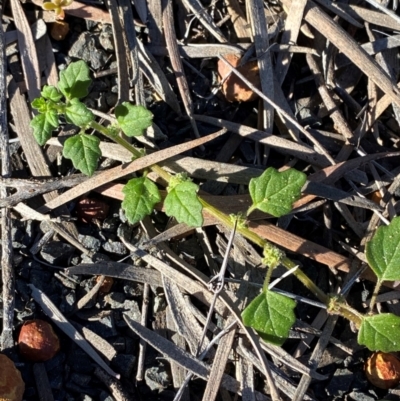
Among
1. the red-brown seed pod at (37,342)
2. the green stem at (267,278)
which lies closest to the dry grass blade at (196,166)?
the green stem at (267,278)

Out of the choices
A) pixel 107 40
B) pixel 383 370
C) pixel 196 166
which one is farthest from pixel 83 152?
pixel 383 370

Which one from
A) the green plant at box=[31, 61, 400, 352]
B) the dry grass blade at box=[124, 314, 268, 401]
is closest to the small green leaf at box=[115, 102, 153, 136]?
the green plant at box=[31, 61, 400, 352]

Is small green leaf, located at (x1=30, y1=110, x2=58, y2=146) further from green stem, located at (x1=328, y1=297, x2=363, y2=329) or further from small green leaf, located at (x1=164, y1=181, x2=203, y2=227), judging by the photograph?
green stem, located at (x1=328, y1=297, x2=363, y2=329)

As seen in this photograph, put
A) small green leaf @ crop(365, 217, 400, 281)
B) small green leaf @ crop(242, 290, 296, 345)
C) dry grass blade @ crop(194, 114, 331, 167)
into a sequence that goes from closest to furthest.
A: small green leaf @ crop(242, 290, 296, 345) < small green leaf @ crop(365, 217, 400, 281) < dry grass blade @ crop(194, 114, 331, 167)

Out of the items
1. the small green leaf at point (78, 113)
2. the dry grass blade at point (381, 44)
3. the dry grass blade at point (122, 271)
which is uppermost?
the dry grass blade at point (381, 44)

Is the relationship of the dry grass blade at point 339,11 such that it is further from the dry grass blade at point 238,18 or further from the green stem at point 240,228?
the green stem at point 240,228

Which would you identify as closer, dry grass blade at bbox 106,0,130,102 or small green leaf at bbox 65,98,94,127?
small green leaf at bbox 65,98,94,127
